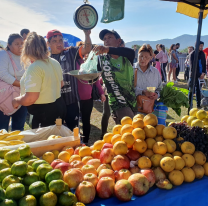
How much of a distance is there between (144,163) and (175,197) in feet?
1.04

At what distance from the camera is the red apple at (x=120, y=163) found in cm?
156

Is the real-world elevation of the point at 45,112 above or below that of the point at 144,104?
below

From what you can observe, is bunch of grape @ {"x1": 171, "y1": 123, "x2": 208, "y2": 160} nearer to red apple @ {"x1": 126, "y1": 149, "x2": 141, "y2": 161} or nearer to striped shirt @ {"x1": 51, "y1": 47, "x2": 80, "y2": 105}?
red apple @ {"x1": 126, "y1": 149, "x2": 141, "y2": 161}

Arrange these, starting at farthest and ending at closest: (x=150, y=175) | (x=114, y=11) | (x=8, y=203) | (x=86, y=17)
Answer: (x=114, y=11) → (x=86, y=17) → (x=150, y=175) → (x=8, y=203)

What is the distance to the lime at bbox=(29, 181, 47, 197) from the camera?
1.11 m

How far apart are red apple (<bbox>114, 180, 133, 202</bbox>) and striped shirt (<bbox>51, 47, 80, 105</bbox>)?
1830mm

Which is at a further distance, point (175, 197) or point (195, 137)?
point (195, 137)

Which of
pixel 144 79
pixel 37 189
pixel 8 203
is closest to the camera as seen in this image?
pixel 8 203

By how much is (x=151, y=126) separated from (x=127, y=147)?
12.4 inches

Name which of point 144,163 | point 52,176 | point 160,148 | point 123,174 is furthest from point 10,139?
point 160,148

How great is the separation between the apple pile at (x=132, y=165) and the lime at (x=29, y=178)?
0.22 m

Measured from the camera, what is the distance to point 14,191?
106cm

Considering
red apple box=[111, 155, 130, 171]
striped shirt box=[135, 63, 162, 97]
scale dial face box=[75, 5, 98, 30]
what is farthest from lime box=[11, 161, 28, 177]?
striped shirt box=[135, 63, 162, 97]

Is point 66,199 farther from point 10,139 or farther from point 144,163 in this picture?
point 10,139
